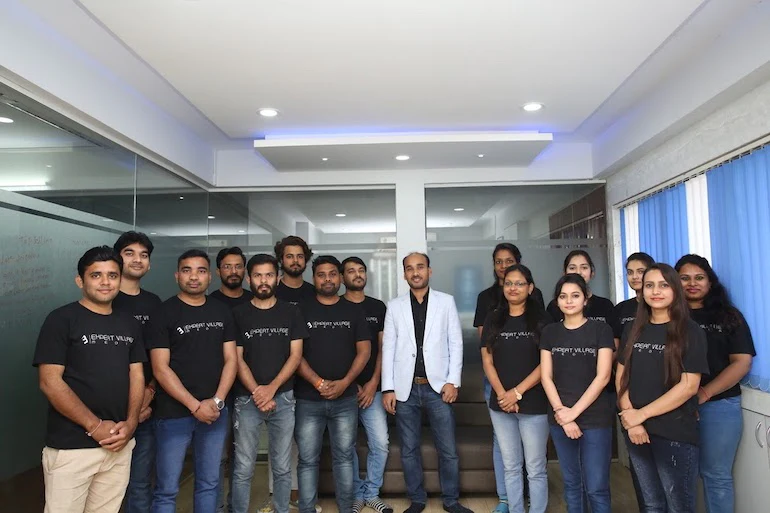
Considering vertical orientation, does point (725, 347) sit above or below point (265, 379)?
above

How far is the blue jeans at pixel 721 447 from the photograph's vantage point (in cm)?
299

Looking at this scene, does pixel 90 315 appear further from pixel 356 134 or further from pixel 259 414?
pixel 356 134

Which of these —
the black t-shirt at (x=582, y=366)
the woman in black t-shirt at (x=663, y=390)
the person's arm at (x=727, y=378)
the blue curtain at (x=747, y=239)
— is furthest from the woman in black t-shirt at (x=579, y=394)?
the blue curtain at (x=747, y=239)

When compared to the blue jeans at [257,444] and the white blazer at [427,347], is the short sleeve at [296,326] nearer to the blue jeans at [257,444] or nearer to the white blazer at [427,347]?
the blue jeans at [257,444]

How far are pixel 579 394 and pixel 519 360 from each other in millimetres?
422

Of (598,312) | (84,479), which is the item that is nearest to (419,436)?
(598,312)

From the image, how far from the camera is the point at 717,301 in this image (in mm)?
3188

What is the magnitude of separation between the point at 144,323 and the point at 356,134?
2.29 m

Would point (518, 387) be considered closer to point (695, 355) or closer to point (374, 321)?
point (695, 355)

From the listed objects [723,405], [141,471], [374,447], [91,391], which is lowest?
[374,447]

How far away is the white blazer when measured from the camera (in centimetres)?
356

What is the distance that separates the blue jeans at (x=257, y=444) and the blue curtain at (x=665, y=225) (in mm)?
2820

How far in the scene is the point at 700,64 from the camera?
323 cm

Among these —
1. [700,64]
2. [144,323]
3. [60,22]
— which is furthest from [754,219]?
[60,22]
